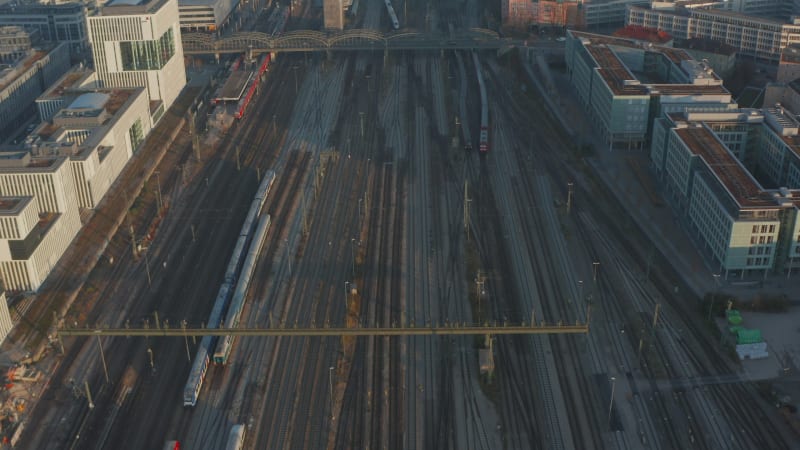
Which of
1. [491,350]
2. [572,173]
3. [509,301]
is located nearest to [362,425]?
[491,350]

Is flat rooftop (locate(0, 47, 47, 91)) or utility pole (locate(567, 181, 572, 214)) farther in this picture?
flat rooftop (locate(0, 47, 47, 91))

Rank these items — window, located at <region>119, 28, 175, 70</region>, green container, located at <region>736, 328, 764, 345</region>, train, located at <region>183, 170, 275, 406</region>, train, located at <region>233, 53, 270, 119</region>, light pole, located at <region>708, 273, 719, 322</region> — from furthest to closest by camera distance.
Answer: train, located at <region>233, 53, 270, 119</region>
window, located at <region>119, 28, 175, 70</region>
light pole, located at <region>708, 273, 719, 322</region>
green container, located at <region>736, 328, 764, 345</region>
train, located at <region>183, 170, 275, 406</region>

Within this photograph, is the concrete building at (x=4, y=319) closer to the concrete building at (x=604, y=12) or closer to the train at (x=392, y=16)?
the train at (x=392, y=16)

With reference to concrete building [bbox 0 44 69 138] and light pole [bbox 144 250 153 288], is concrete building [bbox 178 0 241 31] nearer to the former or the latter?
concrete building [bbox 0 44 69 138]

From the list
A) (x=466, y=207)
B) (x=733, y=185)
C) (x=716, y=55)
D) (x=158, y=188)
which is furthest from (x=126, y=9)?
(x=716, y=55)

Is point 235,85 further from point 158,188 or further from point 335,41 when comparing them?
point 158,188

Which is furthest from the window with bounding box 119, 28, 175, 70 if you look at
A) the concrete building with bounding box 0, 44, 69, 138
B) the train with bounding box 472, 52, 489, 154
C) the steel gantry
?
the train with bounding box 472, 52, 489, 154
